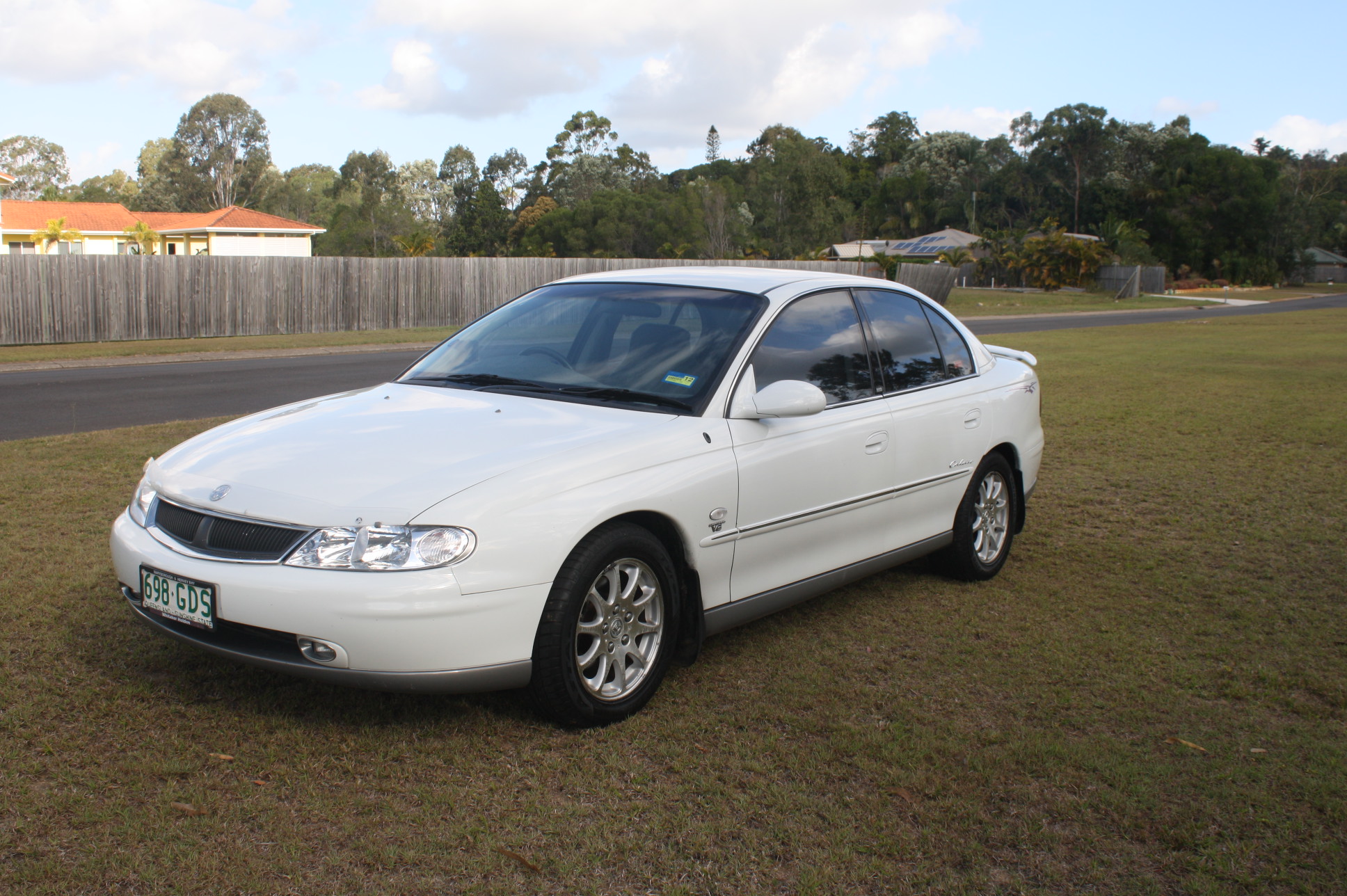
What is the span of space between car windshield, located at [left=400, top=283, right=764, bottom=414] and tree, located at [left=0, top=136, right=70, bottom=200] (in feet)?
375

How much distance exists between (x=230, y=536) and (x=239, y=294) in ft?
79.9

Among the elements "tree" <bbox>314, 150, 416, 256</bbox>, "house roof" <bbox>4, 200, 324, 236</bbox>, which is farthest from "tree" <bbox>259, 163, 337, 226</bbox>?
"house roof" <bbox>4, 200, 324, 236</bbox>

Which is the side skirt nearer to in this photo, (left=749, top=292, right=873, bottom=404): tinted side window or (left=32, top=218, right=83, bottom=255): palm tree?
(left=749, top=292, right=873, bottom=404): tinted side window

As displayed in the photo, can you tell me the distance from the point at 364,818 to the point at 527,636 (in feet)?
2.39

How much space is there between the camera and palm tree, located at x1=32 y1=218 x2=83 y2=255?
52062 millimetres

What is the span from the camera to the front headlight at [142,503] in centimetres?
404

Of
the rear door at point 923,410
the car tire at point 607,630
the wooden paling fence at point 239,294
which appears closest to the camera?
the car tire at point 607,630

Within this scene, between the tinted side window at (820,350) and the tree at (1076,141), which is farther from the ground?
the tree at (1076,141)

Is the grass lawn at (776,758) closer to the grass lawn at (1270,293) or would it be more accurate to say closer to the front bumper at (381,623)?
the front bumper at (381,623)

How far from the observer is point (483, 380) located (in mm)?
4750

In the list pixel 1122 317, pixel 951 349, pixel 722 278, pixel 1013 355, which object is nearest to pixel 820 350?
pixel 722 278

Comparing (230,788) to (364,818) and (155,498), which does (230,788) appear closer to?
(364,818)

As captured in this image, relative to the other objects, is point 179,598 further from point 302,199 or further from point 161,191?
point 302,199

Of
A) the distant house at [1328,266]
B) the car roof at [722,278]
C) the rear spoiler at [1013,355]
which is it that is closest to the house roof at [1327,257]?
the distant house at [1328,266]
